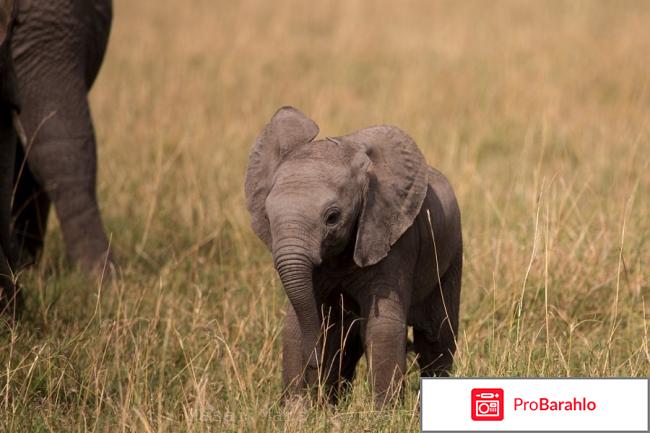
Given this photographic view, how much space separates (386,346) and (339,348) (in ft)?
1.17

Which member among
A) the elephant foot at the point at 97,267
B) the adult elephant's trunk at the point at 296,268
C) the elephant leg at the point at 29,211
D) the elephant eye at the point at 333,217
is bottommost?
the elephant foot at the point at 97,267

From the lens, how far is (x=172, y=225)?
673cm

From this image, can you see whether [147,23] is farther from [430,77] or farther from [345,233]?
[345,233]

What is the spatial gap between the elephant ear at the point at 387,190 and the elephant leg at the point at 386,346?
18 centimetres

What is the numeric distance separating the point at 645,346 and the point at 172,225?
3.23 meters

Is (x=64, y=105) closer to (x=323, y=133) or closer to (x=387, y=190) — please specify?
(x=387, y=190)

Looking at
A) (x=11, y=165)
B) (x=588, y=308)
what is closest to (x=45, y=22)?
(x=11, y=165)

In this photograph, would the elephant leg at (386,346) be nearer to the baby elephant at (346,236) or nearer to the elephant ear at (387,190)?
the baby elephant at (346,236)

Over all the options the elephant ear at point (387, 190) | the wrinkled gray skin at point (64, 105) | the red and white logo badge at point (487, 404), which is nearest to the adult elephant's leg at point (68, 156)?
the wrinkled gray skin at point (64, 105)

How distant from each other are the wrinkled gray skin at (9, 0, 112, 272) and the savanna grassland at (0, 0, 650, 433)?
0.30 meters

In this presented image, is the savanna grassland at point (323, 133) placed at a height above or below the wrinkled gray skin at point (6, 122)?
below

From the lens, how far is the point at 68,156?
5734mm

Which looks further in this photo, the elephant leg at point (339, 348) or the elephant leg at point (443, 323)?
the elephant leg at point (443, 323)

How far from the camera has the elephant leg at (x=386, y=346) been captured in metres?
3.91
